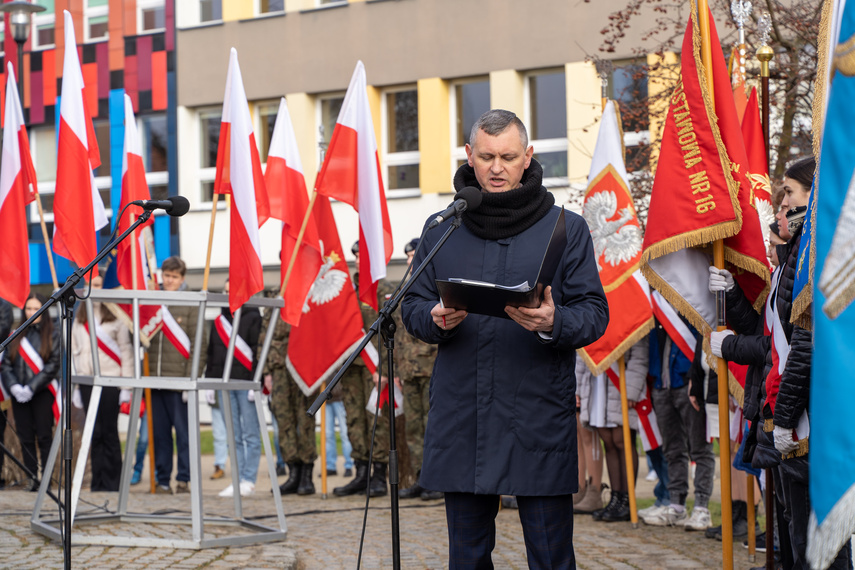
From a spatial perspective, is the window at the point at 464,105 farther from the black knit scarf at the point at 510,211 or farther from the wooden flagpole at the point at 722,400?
the black knit scarf at the point at 510,211

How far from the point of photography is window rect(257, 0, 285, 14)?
69.6ft

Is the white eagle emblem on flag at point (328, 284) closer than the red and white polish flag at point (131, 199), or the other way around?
the red and white polish flag at point (131, 199)

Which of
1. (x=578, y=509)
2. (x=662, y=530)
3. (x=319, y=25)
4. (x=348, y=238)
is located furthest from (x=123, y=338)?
(x=319, y=25)

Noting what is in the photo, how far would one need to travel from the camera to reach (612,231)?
810 cm

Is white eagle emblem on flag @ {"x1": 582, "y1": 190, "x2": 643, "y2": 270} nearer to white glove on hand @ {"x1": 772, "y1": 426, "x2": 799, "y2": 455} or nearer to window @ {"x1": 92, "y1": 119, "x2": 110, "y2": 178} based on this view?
white glove on hand @ {"x1": 772, "y1": 426, "x2": 799, "y2": 455}

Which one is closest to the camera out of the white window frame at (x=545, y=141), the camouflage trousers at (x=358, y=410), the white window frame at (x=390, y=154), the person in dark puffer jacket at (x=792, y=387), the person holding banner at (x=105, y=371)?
the person in dark puffer jacket at (x=792, y=387)

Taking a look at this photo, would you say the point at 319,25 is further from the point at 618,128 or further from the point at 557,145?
the point at 618,128

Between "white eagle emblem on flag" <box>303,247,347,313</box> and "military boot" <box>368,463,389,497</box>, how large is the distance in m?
1.65

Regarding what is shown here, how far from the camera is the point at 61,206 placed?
7172mm

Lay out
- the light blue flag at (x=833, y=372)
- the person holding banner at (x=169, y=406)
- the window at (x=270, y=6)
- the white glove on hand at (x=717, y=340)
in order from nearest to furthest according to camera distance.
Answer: the light blue flag at (x=833, y=372)
the white glove on hand at (x=717, y=340)
the person holding banner at (x=169, y=406)
the window at (x=270, y=6)

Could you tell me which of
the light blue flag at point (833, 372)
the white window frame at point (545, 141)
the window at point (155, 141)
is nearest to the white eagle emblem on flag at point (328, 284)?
the light blue flag at point (833, 372)

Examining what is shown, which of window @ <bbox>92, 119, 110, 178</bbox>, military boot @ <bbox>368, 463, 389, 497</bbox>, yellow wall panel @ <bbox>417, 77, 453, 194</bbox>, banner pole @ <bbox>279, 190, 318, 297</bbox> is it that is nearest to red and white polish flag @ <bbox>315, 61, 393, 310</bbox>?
banner pole @ <bbox>279, 190, 318, 297</bbox>

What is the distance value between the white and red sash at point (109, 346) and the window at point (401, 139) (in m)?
10.5

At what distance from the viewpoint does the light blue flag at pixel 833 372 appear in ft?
5.90
